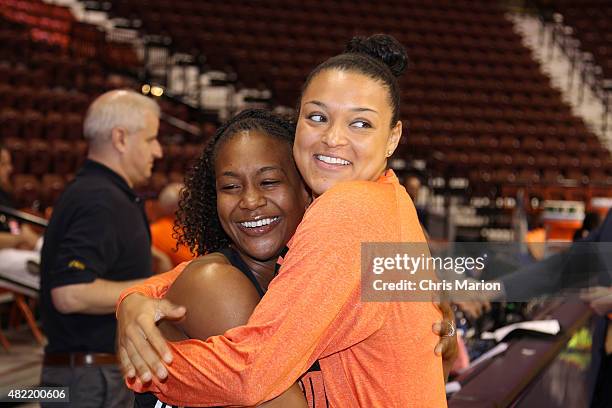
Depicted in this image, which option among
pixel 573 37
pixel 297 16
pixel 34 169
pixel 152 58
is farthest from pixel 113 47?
pixel 573 37

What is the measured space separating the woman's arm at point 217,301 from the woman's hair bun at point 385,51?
0.46 m

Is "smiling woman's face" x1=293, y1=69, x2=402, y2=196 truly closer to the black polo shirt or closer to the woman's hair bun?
the woman's hair bun

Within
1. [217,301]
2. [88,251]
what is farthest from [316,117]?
[88,251]

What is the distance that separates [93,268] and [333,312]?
1.42m

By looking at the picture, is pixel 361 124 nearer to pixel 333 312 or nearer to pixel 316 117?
pixel 316 117

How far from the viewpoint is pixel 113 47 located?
11.9 m

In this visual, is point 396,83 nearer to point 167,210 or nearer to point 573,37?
point 167,210

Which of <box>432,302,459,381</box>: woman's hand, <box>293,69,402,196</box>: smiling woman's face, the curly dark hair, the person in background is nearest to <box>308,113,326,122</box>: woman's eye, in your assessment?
<box>293,69,402,196</box>: smiling woman's face

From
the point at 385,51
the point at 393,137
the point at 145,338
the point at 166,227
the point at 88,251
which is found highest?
the point at 385,51

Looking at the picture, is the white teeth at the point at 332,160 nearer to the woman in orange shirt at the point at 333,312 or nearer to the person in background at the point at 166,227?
the woman in orange shirt at the point at 333,312

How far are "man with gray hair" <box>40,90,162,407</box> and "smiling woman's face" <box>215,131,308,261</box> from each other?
3.34ft

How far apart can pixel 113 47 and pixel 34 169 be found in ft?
15.2

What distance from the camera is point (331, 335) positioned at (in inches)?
44.2

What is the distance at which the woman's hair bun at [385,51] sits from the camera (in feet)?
4.54
